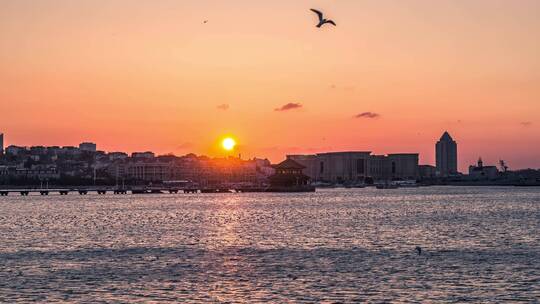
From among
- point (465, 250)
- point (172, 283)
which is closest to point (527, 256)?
point (465, 250)

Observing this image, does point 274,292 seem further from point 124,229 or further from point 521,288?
point 124,229

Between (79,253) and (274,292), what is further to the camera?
(79,253)

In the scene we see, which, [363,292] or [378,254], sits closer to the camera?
[363,292]

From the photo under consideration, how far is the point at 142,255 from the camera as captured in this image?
55656mm

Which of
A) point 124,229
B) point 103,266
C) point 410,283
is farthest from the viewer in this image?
point 124,229

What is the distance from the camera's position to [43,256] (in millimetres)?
55219

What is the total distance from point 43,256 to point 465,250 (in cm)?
2821

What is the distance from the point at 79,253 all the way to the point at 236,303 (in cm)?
2433

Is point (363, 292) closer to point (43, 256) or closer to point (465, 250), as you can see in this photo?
point (465, 250)

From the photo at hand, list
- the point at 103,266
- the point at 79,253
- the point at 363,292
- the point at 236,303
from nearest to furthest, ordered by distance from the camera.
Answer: the point at 236,303
the point at 363,292
the point at 103,266
the point at 79,253

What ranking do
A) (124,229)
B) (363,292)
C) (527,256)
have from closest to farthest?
1. (363,292)
2. (527,256)
3. (124,229)

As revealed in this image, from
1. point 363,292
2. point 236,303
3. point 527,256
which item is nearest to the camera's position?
point 236,303

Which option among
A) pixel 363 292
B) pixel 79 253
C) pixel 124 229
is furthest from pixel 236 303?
pixel 124 229

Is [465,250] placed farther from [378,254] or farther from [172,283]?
[172,283]
